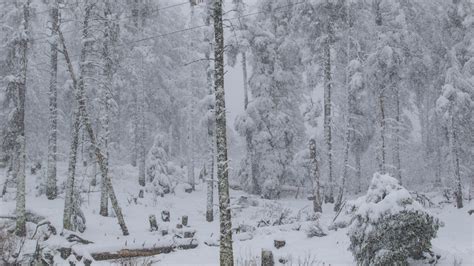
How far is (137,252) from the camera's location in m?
13.9

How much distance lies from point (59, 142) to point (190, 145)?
12.6 meters

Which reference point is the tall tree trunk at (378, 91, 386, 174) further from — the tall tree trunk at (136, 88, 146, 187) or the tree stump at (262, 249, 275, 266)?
the tall tree trunk at (136, 88, 146, 187)

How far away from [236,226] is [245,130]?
1031 centimetres

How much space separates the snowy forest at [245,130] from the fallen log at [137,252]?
45 mm

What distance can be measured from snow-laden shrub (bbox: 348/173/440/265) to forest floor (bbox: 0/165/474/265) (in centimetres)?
106

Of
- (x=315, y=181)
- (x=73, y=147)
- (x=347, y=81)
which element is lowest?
(x=315, y=181)

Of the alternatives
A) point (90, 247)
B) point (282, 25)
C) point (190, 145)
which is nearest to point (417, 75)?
point (282, 25)

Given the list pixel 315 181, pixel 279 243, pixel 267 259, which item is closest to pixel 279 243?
pixel 279 243

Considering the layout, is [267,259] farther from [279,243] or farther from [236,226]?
[236,226]

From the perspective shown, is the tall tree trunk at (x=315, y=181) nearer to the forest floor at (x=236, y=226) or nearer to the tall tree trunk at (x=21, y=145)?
the forest floor at (x=236, y=226)

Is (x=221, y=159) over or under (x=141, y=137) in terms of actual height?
under

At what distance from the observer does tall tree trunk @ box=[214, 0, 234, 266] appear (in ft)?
33.3

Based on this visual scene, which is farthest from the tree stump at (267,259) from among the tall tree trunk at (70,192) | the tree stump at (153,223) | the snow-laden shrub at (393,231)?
the tall tree trunk at (70,192)

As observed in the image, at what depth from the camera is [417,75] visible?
2795 cm
